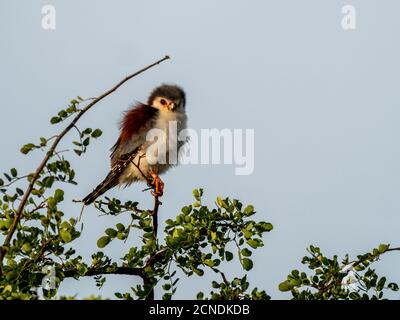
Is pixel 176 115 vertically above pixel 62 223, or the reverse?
pixel 176 115

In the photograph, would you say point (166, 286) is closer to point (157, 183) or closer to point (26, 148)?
point (26, 148)

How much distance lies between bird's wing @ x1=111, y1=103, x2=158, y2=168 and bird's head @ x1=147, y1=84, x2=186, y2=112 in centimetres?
14

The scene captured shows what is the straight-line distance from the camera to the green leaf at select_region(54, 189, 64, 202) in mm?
4348

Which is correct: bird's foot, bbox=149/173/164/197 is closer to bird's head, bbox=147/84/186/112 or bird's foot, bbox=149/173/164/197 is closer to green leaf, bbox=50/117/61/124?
bird's head, bbox=147/84/186/112

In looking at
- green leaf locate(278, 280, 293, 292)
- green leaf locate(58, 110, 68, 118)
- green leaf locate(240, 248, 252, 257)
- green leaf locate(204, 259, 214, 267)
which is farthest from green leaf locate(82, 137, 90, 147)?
green leaf locate(278, 280, 293, 292)

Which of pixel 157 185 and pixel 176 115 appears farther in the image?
pixel 176 115

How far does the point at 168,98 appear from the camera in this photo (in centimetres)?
938

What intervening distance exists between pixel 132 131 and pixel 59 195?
4.59 meters

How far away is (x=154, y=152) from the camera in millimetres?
8719

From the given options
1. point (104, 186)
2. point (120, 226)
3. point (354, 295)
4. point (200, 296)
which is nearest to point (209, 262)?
point (200, 296)

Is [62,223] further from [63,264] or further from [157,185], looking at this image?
[157,185]
